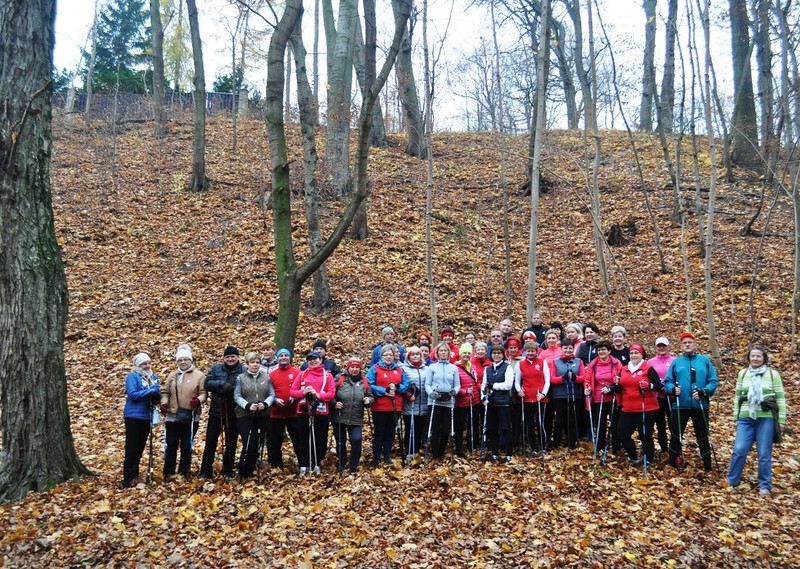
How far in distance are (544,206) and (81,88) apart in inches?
1041

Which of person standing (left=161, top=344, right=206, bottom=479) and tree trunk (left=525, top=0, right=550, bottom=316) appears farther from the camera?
tree trunk (left=525, top=0, right=550, bottom=316)

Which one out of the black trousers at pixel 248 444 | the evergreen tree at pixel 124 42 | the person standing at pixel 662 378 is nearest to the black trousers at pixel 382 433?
the black trousers at pixel 248 444

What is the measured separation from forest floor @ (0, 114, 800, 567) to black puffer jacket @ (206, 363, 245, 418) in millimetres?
941

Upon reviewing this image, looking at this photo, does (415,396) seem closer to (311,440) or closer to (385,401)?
(385,401)

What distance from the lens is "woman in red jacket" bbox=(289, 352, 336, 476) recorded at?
8227 millimetres

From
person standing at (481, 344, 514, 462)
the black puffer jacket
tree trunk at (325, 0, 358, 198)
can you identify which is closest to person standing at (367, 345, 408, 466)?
person standing at (481, 344, 514, 462)

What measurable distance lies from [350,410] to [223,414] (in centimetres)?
167

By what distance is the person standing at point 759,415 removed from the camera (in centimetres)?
736

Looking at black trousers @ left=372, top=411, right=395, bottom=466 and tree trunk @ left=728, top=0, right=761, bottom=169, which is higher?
tree trunk @ left=728, top=0, right=761, bottom=169

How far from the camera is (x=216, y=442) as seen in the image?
7973mm

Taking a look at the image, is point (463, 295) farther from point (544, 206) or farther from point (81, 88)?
point (81, 88)

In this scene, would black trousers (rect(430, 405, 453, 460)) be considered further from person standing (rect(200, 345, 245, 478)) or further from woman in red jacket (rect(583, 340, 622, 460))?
person standing (rect(200, 345, 245, 478))

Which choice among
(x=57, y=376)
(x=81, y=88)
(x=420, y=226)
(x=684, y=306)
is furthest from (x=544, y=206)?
(x=81, y=88)

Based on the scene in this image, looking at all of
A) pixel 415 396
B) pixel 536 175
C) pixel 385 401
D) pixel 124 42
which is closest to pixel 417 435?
pixel 415 396
